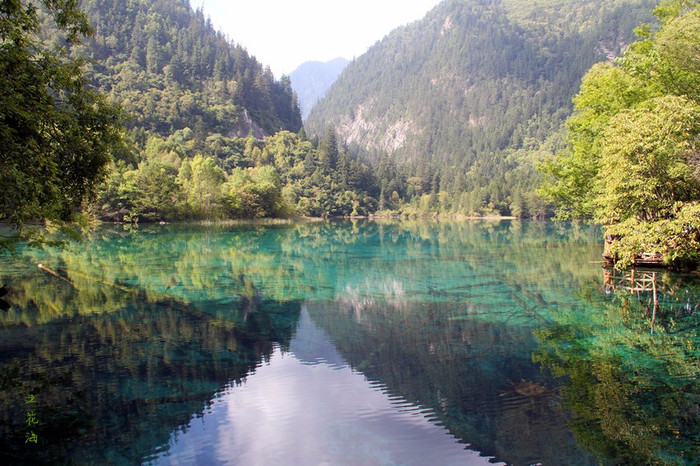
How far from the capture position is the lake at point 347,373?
9227mm

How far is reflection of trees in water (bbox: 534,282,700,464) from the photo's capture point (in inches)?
356

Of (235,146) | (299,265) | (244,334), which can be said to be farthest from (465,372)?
(235,146)

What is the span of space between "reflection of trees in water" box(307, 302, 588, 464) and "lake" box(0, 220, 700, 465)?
5 centimetres

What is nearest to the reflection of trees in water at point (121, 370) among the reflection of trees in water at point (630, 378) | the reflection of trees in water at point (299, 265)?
the reflection of trees in water at point (299, 265)

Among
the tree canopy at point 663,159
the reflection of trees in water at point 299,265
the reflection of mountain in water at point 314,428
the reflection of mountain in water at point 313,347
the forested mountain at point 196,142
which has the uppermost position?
the forested mountain at point 196,142

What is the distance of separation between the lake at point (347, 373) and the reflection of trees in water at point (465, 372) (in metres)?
0.05

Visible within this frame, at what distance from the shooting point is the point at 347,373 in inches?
536

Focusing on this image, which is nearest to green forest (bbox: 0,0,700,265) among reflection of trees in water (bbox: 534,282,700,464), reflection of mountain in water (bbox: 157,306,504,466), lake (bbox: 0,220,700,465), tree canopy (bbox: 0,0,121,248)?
tree canopy (bbox: 0,0,121,248)

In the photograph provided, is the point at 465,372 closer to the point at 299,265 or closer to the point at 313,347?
the point at 313,347

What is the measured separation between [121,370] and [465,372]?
29.0 feet

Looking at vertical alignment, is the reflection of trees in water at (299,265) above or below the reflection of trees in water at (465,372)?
above

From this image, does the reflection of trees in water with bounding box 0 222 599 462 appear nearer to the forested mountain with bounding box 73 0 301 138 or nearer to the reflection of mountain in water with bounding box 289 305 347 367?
the reflection of mountain in water with bounding box 289 305 347 367

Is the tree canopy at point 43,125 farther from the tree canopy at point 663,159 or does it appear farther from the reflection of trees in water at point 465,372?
the tree canopy at point 663,159

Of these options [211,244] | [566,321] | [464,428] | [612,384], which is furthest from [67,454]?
[211,244]
